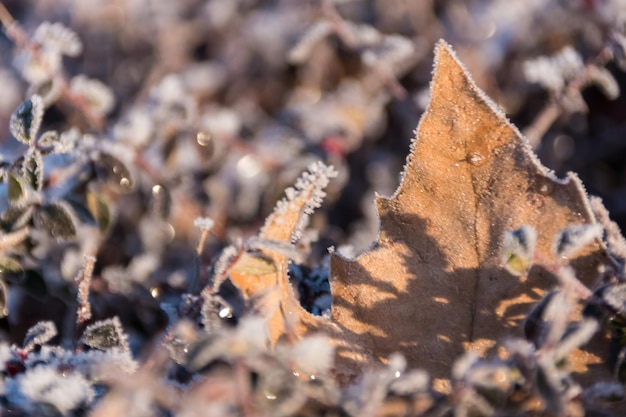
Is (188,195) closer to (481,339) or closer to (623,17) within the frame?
(481,339)

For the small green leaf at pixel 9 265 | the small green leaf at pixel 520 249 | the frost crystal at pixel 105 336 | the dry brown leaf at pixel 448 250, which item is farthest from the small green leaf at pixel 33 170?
the small green leaf at pixel 520 249

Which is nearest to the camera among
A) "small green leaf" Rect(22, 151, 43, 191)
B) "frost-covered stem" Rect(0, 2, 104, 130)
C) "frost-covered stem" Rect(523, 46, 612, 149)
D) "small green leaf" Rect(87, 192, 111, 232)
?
"small green leaf" Rect(22, 151, 43, 191)

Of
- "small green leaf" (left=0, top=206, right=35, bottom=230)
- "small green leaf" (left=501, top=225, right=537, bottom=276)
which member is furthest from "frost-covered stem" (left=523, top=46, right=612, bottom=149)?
"small green leaf" (left=0, top=206, right=35, bottom=230)

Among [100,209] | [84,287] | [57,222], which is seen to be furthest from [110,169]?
[84,287]

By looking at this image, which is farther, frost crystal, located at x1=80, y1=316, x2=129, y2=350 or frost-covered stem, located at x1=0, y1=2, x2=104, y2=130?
frost-covered stem, located at x1=0, y1=2, x2=104, y2=130

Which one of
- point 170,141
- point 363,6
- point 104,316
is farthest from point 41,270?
point 363,6

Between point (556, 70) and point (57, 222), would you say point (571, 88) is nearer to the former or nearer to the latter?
point (556, 70)

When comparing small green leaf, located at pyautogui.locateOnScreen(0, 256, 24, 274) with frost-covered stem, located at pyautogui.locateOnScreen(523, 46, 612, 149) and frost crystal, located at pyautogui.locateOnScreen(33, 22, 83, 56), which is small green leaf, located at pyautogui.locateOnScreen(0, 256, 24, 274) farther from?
frost-covered stem, located at pyautogui.locateOnScreen(523, 46, 612, 149)
